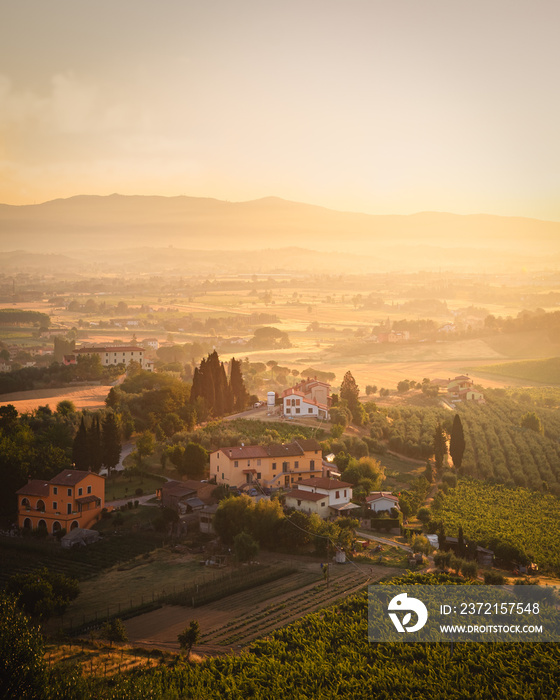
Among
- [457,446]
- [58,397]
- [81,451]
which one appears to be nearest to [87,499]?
[81,451]

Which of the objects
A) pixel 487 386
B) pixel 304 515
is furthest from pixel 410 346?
pixel 304 515

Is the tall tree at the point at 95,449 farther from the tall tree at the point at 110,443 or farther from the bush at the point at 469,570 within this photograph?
the bush at the point at 469,570

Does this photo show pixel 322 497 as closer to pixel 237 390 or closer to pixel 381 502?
pixel 381 502

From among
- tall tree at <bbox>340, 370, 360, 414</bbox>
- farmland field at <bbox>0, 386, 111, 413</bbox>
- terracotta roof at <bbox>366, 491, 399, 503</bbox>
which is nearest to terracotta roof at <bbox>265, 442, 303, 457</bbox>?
terracotta roof at <bbox>366, 491, 399, 503</bbox>

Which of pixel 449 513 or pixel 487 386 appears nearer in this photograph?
pixel 449 513

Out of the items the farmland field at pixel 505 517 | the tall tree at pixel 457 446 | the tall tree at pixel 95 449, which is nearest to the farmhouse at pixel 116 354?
the tall tree at pixel 95 449

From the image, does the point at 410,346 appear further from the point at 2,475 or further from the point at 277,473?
the point at 2,475
